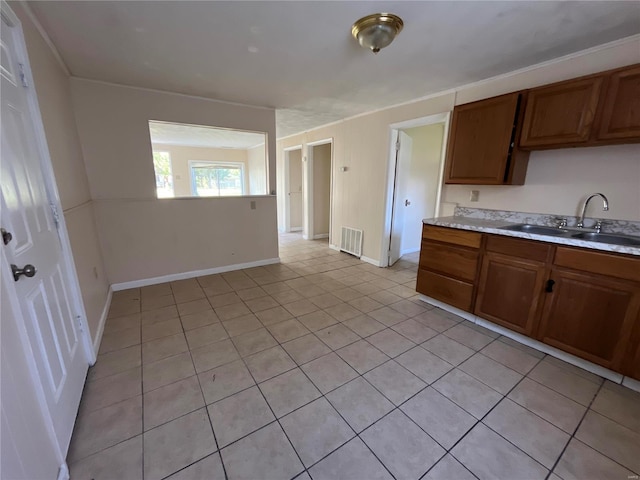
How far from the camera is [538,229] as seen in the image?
2.33 metres

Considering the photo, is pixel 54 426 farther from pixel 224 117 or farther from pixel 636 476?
pixel 224 117

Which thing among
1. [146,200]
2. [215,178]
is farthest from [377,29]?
[215,178]

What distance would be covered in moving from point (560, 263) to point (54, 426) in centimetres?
308

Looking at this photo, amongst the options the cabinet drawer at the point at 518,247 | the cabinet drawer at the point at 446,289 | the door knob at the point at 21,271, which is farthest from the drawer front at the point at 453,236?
the door knob at the point at 21,271

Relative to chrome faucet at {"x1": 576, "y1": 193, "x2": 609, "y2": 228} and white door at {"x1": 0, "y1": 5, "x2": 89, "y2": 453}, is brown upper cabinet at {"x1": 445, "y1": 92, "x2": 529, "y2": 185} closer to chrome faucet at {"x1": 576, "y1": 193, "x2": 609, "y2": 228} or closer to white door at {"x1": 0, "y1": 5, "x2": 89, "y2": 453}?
chrome faucet at {"x1": 576, "y1": 193, "x2": 609, "y2": 228}

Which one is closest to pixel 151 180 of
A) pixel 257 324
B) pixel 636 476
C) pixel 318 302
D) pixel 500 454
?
pixel 257 324

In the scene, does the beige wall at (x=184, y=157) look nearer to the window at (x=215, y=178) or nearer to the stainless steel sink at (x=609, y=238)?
the window at (x=215, y=178)

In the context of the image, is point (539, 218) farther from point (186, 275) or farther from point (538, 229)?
point (186, 275)

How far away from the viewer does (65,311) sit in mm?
1581

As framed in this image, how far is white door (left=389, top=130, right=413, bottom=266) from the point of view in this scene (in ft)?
12.3

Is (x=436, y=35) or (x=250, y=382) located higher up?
(x=436, y=35)

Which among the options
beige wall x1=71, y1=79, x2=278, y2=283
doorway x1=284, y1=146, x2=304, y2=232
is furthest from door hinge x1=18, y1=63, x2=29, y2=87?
doorway x1=284, y1=146, x2=304, y2=232

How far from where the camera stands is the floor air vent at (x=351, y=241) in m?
4.39

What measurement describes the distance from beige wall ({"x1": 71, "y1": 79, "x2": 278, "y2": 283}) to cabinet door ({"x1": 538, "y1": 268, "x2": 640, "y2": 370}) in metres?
3.43
